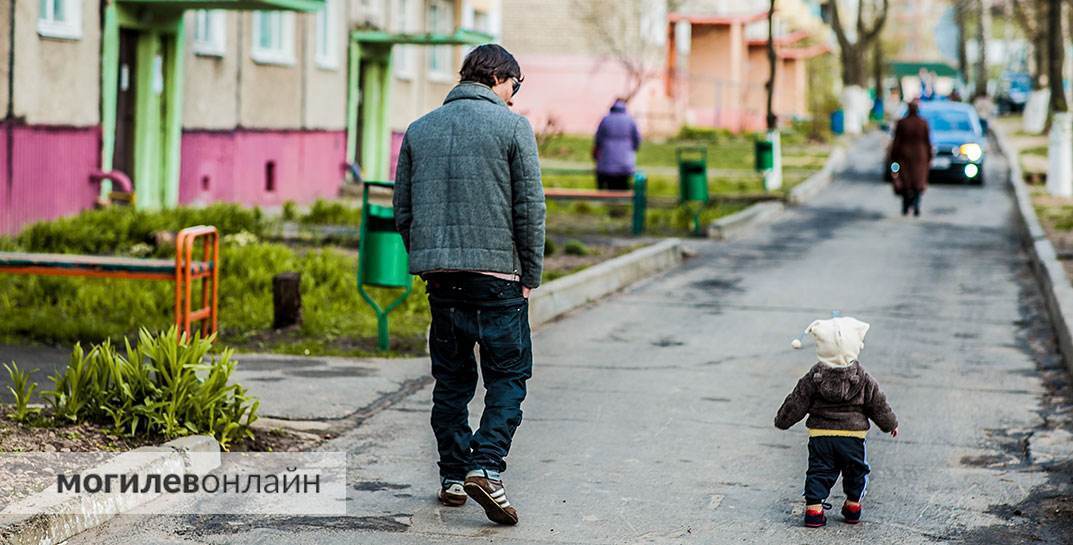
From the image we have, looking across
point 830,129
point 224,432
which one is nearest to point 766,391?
point 224,432

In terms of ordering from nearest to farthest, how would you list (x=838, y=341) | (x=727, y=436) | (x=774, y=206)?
(x=838, y=341) < (x=727, y=436) < (x=774, y=206)

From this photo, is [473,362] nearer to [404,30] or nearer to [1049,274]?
[1049,274]

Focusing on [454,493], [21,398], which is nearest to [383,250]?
[21,398]

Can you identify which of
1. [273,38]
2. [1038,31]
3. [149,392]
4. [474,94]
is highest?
[1038,31]

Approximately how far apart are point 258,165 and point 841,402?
19.1 metres

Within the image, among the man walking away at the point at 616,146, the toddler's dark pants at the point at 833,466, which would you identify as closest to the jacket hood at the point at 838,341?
the toddler's dark pants at the point at 833,466

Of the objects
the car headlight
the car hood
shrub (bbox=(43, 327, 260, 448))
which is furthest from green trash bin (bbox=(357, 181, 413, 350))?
the car hood

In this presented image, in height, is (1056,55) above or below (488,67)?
above

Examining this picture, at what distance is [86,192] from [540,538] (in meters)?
13.8

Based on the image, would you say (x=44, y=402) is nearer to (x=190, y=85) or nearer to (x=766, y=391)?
(x=766, y=391)

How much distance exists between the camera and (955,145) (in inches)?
1316

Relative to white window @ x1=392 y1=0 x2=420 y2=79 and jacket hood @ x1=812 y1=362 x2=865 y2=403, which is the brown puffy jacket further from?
white window @ x1=392 y1=0 x2=420 y2=79

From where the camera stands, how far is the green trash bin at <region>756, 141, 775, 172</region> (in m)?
29.5

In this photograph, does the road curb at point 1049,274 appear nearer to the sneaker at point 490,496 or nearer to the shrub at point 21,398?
the sneaker at point 490,496
